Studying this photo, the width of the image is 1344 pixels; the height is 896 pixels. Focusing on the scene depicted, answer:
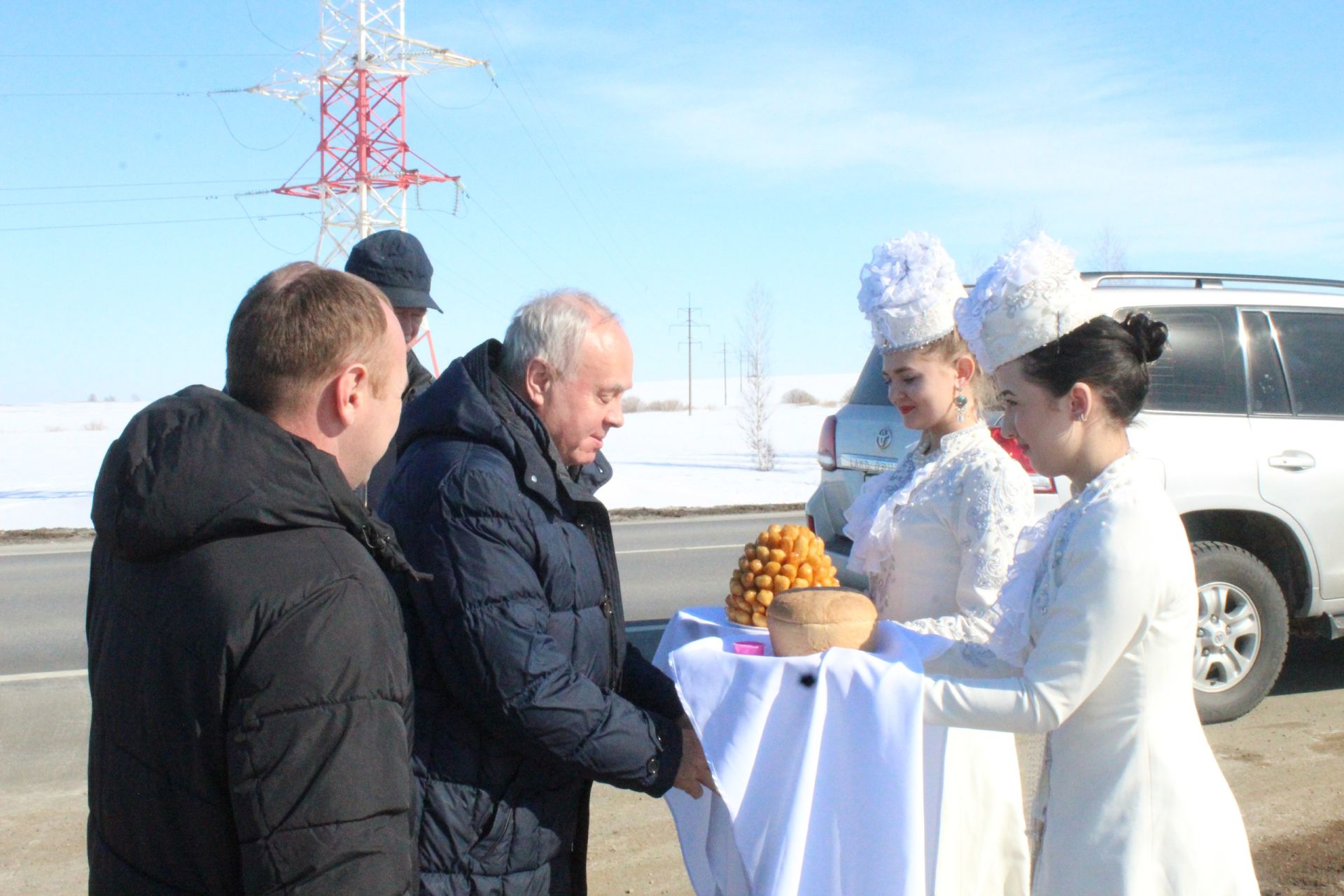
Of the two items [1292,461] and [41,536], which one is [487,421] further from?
[41,536]

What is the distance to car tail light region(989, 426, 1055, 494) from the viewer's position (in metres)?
4.79

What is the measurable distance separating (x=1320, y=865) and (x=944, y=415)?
234cm

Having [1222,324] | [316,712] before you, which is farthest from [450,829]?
[1222,324]

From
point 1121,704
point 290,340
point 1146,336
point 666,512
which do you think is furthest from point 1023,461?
point 666,512

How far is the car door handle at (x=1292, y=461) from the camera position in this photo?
5.69 metres

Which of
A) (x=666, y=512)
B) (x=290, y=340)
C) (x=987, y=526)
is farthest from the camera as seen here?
(x=666, y=512)

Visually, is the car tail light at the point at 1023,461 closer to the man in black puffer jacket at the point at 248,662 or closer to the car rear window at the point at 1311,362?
the car rear window at the point at 1311,362

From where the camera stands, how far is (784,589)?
2.65 m

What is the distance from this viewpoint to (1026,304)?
2340 mm

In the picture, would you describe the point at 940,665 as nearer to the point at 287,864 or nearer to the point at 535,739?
the point at 535,739

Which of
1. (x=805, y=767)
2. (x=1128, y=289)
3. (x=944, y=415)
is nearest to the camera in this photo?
(x=805, y=767)

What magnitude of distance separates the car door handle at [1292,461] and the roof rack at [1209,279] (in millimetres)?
979

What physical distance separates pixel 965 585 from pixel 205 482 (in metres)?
2.01

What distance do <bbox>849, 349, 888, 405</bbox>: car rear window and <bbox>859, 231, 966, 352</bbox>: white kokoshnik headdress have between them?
9.39ft
